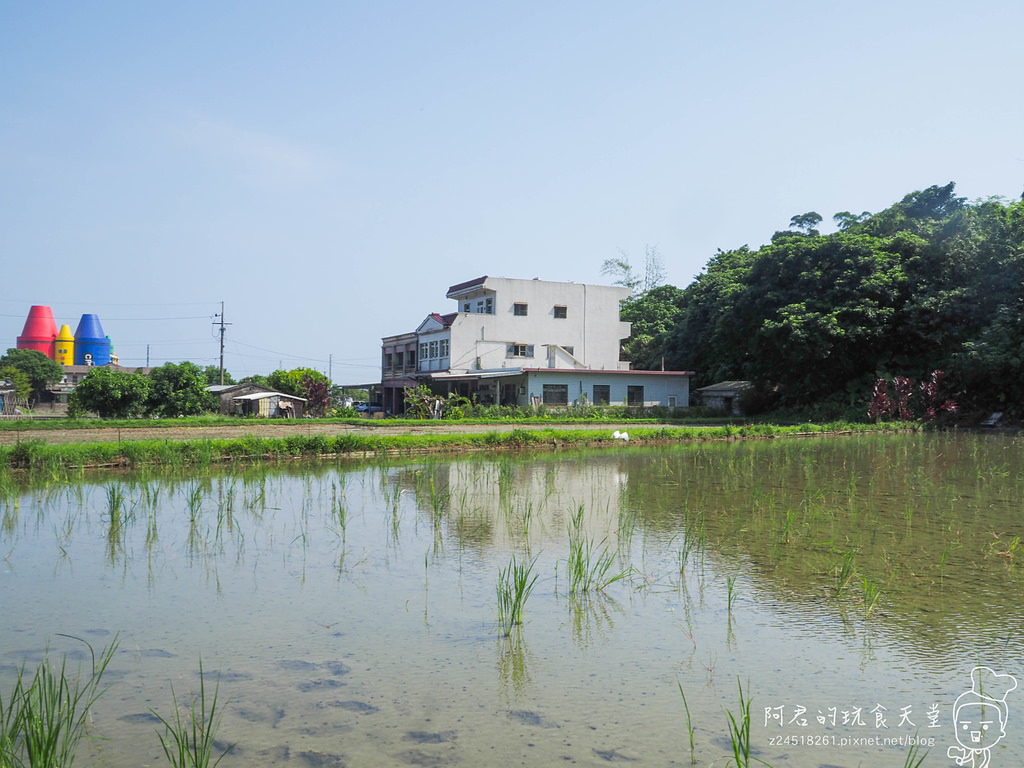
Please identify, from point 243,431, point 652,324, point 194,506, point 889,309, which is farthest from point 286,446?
point 652,324

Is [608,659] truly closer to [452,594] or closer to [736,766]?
[736,766]

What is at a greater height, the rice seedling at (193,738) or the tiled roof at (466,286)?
the tiled roof at (466,286)

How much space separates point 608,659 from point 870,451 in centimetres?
1430

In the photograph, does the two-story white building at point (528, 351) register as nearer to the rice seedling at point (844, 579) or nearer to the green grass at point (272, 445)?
the green grass at point (272, 445)

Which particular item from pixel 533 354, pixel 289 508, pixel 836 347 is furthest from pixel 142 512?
pixel 533 354

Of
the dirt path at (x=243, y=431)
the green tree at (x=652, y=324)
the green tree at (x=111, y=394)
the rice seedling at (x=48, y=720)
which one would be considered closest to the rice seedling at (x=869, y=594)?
the rice seedling at (x=48, y=720)

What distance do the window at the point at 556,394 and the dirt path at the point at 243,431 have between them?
200 inches

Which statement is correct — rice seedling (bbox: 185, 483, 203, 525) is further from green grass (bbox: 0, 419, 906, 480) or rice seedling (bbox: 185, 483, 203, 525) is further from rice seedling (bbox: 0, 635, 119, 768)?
green grass (bbox: 0, 419, 906, 480)

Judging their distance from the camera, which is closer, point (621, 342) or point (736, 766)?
point (736, 766)

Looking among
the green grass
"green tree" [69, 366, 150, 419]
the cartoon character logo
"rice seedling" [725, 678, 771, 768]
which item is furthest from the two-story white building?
"rice seedling" [725, 678, 771, 768]

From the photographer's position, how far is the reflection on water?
313 centimetres

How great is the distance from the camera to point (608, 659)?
392cm

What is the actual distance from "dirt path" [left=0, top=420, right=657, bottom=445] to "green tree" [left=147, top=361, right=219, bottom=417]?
496cm

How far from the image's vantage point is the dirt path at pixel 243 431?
686 inches
